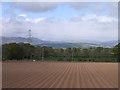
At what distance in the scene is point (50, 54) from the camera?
5078cm

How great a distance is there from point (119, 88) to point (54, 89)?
250 centimetres

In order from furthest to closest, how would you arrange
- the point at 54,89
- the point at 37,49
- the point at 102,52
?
the point at 102,52, the point at 37,49, the point at 54,89

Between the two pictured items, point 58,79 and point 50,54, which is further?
point 50,54

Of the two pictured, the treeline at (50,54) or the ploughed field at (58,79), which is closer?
the ploughed field at (58,79)

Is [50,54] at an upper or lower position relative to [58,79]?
lower

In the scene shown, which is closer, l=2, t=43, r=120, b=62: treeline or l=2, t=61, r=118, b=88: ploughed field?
l=2, t=61, r=118, b=88: ploughed field

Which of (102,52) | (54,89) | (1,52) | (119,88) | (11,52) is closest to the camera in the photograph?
(54,89)

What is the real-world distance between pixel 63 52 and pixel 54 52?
438 centimetres

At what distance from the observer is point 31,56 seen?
47844 mm

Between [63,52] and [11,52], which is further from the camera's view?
[63,52]

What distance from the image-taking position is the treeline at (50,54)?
1687 inches

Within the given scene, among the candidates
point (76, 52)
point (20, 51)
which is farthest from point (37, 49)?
point (76, 52)

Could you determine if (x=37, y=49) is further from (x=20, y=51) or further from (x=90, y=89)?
(x=90, y=89)

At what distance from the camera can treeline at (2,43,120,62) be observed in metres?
42.8
